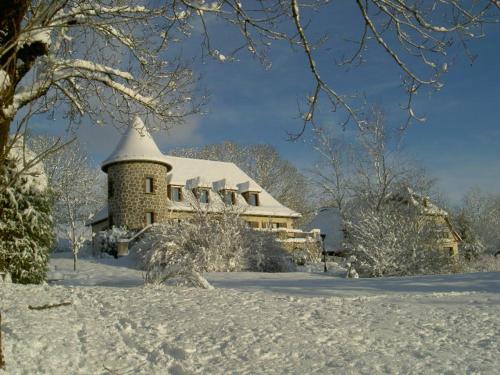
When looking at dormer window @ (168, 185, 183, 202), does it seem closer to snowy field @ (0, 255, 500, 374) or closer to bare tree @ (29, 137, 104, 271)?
bare tree @ (29, 137, 104, 271)

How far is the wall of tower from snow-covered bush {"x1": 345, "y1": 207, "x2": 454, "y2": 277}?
38.5 feet

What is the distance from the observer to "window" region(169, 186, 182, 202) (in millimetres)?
30750

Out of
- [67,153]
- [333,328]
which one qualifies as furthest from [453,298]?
[67,153]

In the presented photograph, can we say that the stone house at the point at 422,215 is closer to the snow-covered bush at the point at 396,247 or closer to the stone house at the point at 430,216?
the stone house at the point at 430,216

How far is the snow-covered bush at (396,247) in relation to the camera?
1675 centimetres

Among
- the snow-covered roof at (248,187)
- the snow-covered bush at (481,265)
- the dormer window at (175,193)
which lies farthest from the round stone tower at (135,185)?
the snow-covered bush at (481,265)

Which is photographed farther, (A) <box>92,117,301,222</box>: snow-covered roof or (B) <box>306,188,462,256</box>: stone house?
(A) <box>92,117,301,222</box>: snow-covered roof

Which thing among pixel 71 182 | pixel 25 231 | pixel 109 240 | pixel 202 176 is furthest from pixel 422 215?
pixel 71 182

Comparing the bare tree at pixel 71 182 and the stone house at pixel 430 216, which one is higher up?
the bare tree at pixel 71 182

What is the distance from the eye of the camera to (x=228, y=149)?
153ft

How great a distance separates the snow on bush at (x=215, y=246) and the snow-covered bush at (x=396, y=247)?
2.70m

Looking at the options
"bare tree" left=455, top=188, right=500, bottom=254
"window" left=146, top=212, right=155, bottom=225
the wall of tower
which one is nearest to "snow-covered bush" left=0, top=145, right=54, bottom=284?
the wall of tower

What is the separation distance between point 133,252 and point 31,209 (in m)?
9.59

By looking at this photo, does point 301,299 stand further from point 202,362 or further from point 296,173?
point 296,173
